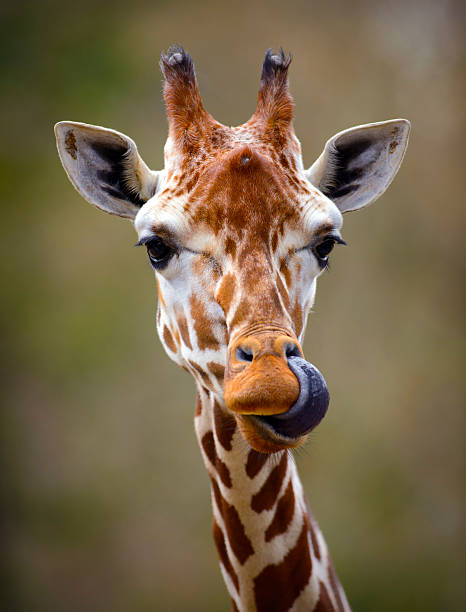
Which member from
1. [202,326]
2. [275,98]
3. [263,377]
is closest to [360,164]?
[275,98]

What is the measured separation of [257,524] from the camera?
2.05 metres

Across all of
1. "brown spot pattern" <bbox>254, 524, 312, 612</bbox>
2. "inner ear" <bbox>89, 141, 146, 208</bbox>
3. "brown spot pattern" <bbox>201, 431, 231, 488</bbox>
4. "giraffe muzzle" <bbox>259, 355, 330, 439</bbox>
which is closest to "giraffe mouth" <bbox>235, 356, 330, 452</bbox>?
"giraffe muzzle" <bbox>259, 355, 330, 439</bbox>

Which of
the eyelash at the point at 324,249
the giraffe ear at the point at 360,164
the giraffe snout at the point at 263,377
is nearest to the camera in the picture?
the giraffe snout at the point at 263,377

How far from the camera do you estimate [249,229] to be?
1765 millimetres

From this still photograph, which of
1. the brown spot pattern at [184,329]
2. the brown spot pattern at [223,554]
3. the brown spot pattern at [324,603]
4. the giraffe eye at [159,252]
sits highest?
the giraffe eye at [159,252]

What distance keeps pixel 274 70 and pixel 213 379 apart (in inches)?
45.9

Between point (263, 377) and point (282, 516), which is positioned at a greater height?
point (263, 377)

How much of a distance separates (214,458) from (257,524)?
279 mm

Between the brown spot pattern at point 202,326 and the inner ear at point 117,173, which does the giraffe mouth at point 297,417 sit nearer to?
the brown spot pattern at point 202,326

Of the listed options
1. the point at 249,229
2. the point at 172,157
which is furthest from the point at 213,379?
the point at 172,157

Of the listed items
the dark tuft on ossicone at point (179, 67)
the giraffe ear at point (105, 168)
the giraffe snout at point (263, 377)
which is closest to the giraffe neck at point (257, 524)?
the giraffe snout at point (263, 377)

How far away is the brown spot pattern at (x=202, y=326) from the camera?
6.01 ft

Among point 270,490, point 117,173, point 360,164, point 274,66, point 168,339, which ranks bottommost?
point 270,490

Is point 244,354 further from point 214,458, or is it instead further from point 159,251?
point 214,458
